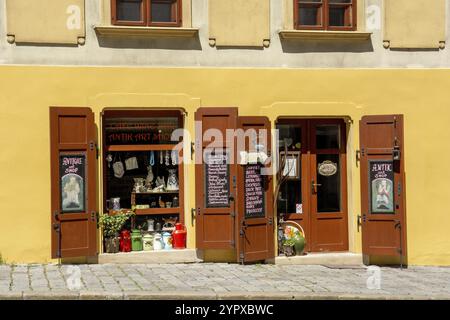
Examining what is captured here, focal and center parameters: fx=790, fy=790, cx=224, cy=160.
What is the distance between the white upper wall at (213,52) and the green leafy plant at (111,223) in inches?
96.9

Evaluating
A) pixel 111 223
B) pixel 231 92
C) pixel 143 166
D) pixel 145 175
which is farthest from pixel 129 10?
pixel 111 223

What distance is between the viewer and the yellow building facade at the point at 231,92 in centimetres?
1231

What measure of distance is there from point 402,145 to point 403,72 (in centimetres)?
135

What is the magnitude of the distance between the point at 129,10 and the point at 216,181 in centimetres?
312

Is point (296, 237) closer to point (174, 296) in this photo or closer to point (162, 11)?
point (174, 296)

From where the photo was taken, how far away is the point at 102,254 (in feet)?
41.6

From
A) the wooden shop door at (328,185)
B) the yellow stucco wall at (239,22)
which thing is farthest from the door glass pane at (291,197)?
the yellow stucco wall at (239,22)

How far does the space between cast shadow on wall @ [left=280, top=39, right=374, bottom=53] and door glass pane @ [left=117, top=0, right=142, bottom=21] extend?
245 centimetres

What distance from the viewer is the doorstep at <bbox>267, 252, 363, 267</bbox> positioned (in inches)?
526

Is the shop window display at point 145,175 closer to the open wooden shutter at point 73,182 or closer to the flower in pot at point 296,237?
the open wooden shutter at point 73,182

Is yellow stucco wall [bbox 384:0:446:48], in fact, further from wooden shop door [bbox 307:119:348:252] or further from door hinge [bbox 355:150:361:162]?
door hinge [bbox 355:150:361:162]

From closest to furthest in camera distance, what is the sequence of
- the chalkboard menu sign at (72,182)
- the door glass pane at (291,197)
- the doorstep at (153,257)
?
the chalkboard menu sign at (72,182) → the doorstep at (153,257) → the door glass pane at (291,197)

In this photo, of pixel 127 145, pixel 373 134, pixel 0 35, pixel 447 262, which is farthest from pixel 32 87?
pixel 447 262

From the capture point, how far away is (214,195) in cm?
1287
